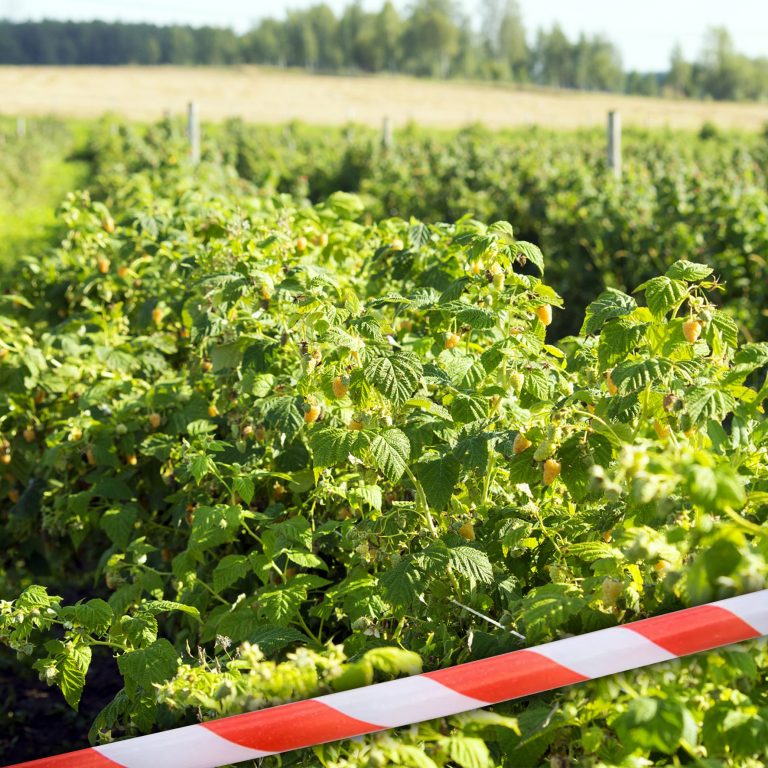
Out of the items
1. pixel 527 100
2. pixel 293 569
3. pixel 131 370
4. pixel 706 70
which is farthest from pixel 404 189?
pixel 706 70

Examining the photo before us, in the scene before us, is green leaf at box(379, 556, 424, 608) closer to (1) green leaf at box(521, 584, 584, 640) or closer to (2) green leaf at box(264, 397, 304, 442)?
(1) green leaf at box(521, 584, 584, 640)

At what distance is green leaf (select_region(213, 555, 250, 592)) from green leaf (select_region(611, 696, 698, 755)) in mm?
1264

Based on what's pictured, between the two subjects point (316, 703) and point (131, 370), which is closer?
point (316, 703)

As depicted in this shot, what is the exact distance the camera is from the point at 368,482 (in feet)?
7.02

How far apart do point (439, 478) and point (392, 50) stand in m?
98.0

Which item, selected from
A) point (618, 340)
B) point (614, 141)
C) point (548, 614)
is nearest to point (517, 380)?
point (618, 340)

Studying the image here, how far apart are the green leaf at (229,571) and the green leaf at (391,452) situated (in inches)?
24.0

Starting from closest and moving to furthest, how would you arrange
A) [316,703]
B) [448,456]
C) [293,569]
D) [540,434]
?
1. [316,703]
2. [540,434]
3. [448,456]
4. [293,569]

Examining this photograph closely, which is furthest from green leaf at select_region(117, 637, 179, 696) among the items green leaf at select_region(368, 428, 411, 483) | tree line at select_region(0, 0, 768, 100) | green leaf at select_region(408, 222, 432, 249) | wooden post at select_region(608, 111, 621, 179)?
tree line at select_region(0, 0, 768, 100)

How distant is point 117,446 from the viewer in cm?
315

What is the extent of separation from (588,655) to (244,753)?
0.50 m

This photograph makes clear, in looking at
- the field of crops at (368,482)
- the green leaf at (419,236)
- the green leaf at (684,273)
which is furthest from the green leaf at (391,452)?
the green leaf at (419,236)

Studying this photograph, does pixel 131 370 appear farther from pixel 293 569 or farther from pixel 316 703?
pixel 316 703

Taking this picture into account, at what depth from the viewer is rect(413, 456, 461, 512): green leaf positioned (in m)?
1.97
